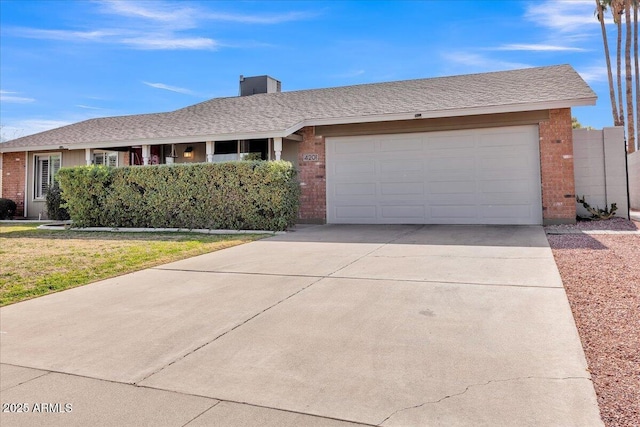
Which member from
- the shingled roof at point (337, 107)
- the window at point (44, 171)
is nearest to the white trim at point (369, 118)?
the shingled roof at point (337, 107)

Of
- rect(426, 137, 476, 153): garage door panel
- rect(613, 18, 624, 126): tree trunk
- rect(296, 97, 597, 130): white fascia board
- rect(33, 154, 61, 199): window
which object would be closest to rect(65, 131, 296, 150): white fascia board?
rect(296, 97, 597, 130): white fascia board

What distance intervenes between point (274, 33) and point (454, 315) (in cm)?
1439

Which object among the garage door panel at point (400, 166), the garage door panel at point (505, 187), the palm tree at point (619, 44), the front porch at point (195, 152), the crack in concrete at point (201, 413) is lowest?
the crack in concrete at point (201, 413)

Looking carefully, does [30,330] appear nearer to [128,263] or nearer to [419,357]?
[128,263]

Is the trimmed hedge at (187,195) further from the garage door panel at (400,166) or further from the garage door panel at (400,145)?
the garage door panel at (400,145)

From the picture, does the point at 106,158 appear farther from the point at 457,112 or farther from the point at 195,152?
the point at 457,112

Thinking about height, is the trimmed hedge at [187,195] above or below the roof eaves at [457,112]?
below

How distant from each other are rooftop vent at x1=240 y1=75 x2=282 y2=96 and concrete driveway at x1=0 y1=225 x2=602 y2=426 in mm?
15379

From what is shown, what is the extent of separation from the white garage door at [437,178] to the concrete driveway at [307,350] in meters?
5.70

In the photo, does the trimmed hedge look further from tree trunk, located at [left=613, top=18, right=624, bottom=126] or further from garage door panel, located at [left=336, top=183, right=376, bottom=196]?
tree trunk, located at [left=613, top=18, right=624, bottom=126]

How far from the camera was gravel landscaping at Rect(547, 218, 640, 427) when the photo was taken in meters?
2.22

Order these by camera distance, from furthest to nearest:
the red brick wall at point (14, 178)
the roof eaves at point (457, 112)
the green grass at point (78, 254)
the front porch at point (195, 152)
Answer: the red brick wall at point (14, 178) → the front porch at point (195, 152) → the roof eaves at point (457, 112) → the green grass at point (78, 254)

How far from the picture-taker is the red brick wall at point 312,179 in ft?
41.4


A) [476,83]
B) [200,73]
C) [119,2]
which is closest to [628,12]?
[476,83]
